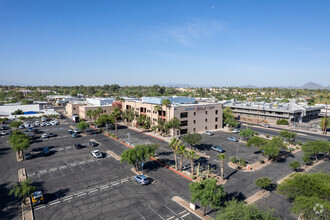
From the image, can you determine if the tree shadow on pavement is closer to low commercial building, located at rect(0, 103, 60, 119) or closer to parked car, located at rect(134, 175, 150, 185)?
parked car, located at rect(134, 175, 150, 185)

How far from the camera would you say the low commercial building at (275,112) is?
97.9 meters

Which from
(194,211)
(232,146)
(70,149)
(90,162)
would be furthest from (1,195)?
(232,146)

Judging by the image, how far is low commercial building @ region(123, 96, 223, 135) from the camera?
7556 centimetres

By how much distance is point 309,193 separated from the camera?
25.9m

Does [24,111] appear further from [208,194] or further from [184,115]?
[208,194]

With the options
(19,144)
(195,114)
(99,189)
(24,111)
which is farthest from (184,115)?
(24,111)

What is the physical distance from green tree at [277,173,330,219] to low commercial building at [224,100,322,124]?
265 feet

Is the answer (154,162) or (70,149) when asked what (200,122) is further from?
(70,149)

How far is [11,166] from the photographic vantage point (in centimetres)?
4584

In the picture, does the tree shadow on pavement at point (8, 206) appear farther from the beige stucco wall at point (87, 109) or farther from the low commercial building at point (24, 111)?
the low commercial building at point (24, 111)

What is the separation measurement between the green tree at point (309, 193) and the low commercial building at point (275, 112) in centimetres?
8083

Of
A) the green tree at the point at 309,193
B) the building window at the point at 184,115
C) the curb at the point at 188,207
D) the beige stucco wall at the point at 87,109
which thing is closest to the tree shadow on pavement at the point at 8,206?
the curb at the point at 188,207

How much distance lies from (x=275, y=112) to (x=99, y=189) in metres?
99.0

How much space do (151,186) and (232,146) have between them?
116 feet
